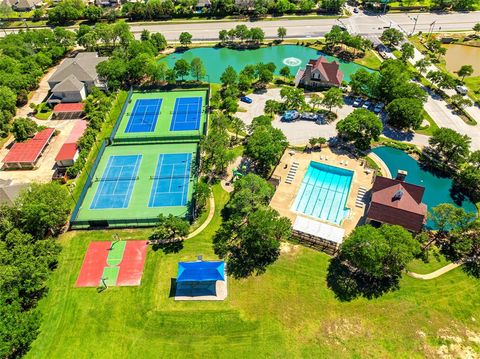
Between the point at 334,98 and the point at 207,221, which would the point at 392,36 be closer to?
the point at 334,98

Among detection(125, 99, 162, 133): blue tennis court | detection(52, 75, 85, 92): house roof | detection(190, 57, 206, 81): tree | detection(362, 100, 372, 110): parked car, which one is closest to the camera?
detection(125, 99, 162, 133): blue tennis court

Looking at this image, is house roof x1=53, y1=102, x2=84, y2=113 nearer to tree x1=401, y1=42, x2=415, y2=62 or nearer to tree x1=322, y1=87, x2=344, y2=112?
tree x1=322, y1=87, x2=344, y2=112

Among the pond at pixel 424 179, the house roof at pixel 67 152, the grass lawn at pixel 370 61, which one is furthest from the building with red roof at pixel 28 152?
the grass lawn at pixel 370 61

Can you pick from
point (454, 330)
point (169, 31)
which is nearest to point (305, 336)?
point (454, 330)

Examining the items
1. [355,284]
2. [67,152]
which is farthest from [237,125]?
[355,284]

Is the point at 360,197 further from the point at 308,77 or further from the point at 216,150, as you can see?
the point at 308,77

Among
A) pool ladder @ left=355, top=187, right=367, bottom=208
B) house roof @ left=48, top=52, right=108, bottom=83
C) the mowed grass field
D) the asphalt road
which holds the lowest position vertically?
the mowed grass field

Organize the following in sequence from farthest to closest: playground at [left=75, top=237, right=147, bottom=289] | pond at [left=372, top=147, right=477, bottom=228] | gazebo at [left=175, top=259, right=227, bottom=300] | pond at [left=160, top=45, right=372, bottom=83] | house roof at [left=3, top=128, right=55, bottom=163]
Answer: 1. pond at [left=160, top=45, right=372, bottom=83]
2. house roof at [left=3, top=128, right=55, bottom=163]
3. pond at [left=372, top=147, right=477, bottom=228]
4. playground at [left=75, top=237, right=147, bottom=289]
5. gazebo at [left=175, top=259, right=227, bottom=300]

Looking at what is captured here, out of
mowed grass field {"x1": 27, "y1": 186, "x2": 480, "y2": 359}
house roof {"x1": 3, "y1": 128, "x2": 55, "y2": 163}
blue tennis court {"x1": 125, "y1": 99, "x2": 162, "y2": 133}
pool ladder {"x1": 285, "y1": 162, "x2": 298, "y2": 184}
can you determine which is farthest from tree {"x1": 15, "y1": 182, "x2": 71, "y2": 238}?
pool ladder {"x1": 285, "y1": 162, "x2": 298, "y2": 184}
